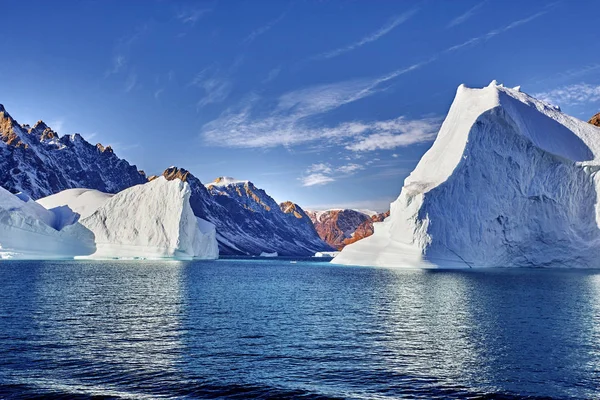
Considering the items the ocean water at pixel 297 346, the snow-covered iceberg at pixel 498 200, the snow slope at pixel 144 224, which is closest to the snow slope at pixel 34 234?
the snow slope at pixel 144 224

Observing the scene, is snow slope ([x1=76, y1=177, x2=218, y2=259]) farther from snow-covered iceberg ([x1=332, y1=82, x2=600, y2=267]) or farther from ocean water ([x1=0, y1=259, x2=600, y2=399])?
ocean water ([x1=0, y1=259, x2=600, y2=399])

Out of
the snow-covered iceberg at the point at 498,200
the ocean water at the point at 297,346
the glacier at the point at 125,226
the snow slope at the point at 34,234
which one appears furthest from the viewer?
the glacier at the point at 125,226

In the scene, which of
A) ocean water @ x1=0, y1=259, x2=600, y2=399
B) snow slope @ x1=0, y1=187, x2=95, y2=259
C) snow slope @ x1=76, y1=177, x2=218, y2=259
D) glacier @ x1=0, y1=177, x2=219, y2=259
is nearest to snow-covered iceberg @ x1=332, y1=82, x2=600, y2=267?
ocean water @ x1=0, y1=259, x2=600, y2=399

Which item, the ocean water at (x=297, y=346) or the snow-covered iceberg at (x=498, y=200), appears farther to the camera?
the snow-covered iceberg at (x=498, y=200)

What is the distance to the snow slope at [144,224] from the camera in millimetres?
110688

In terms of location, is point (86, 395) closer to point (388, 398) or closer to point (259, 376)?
point (259, 376)

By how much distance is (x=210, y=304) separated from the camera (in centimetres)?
3622

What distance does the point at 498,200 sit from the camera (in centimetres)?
7719

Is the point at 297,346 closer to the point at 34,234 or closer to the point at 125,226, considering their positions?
the point at 125,226

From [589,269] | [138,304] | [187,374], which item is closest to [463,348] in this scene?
[187,374]

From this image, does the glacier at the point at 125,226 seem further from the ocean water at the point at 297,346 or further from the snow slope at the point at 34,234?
the ocean water at the point at 297,346

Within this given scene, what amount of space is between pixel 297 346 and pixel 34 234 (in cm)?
9920

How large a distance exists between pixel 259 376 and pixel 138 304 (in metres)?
20.6

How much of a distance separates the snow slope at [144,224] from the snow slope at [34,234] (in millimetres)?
3717
